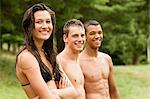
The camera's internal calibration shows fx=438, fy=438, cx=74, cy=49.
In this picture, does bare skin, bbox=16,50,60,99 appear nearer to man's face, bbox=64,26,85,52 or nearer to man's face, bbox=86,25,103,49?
man's face, bbox=64,26,85,52

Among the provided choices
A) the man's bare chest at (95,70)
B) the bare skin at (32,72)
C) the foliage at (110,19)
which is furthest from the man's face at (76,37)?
the foliage at (110,19)

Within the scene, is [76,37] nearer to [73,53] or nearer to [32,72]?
[73,53]

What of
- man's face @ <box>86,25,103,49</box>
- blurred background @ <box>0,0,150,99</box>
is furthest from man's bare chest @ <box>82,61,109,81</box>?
Result: blurred background @ <box>0,0,150,99</box>

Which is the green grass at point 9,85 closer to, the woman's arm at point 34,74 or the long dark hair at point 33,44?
the long dark hair at point 33,44

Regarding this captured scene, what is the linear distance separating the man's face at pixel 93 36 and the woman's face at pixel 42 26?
4.00 ft

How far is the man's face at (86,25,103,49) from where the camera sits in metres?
4.59

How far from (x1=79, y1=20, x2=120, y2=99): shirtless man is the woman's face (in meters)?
1.23

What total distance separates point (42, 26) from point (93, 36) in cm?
132

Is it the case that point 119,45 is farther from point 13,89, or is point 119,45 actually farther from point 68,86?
point 68,86

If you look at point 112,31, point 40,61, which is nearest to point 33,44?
point 40,61

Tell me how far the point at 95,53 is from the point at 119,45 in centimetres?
2087

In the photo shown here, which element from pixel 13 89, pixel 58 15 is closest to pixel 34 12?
pixel 13 89

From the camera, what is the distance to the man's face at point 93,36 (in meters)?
4.59

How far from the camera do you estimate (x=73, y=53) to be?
4.25 meters
